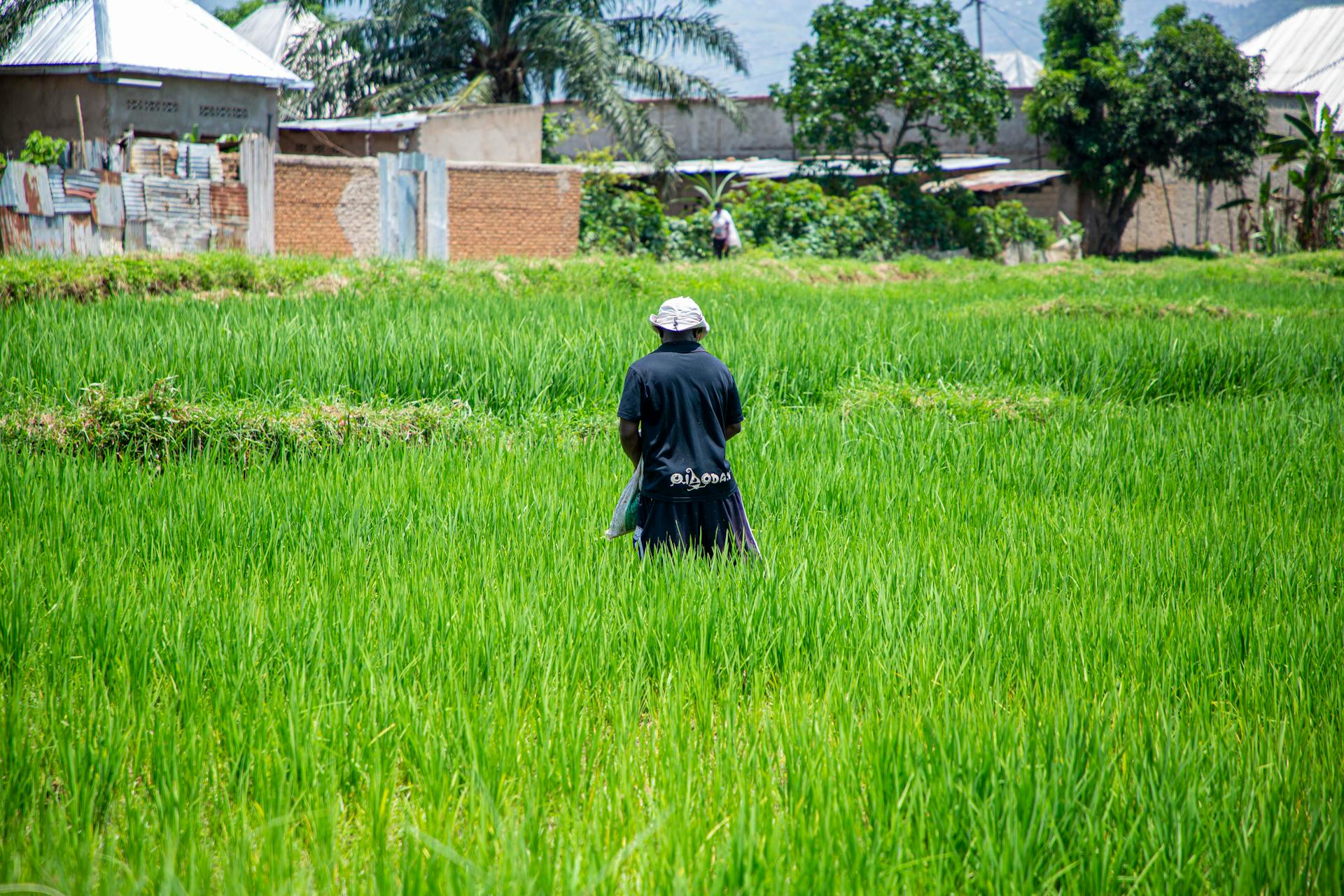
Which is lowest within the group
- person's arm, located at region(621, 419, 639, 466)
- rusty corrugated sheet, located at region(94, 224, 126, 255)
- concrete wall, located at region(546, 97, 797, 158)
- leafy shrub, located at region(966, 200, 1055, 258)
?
person's arm, located at region(621, 419, 639, 466)

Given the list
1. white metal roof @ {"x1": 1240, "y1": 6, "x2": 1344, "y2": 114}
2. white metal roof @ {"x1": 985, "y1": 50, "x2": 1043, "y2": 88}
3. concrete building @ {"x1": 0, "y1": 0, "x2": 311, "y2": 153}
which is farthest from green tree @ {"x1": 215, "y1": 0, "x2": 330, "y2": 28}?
white metal roof @ {"x1": 1240, "y1": 6, "x2": 1344, "y2": 114}

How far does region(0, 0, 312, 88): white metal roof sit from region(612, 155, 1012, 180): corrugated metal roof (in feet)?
24.3

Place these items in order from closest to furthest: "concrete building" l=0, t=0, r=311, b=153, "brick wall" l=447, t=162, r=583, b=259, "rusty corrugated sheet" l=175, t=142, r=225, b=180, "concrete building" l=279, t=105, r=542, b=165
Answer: "rusty corrugated sheet" l=175, t=142, r=225, b=180, "concrete building" l=0, t=0, r=311, b=153, "brick wall" l=447, t=162, r=583, b=259, "concrete building" l=279, t=105, r=542, b=165

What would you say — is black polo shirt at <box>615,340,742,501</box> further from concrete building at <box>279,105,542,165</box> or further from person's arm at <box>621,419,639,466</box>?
concrete building at <box>279,105,542,165</box>

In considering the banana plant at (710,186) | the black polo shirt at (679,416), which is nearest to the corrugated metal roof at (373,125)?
the banana plant at (710,186)

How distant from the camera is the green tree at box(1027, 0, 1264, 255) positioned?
23703 mm

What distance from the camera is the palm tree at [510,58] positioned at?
21.0m

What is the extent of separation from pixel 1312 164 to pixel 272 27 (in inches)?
1105

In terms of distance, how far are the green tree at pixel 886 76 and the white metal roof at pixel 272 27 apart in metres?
14.3

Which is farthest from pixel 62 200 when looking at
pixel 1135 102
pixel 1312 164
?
pixel 1312 164

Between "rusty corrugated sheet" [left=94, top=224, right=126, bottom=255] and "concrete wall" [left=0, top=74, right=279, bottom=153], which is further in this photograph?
"concrete wall" [left=0, top=74, right=279, bottom=153]

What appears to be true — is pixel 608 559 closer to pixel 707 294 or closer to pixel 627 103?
pixel 707 294

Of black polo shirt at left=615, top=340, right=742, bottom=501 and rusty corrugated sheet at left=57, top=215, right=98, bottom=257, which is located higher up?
rusty corrugated sheet at left=57, top=215, right=98, bottom=257

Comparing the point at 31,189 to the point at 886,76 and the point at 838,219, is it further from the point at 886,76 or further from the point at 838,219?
the point at 886,76
